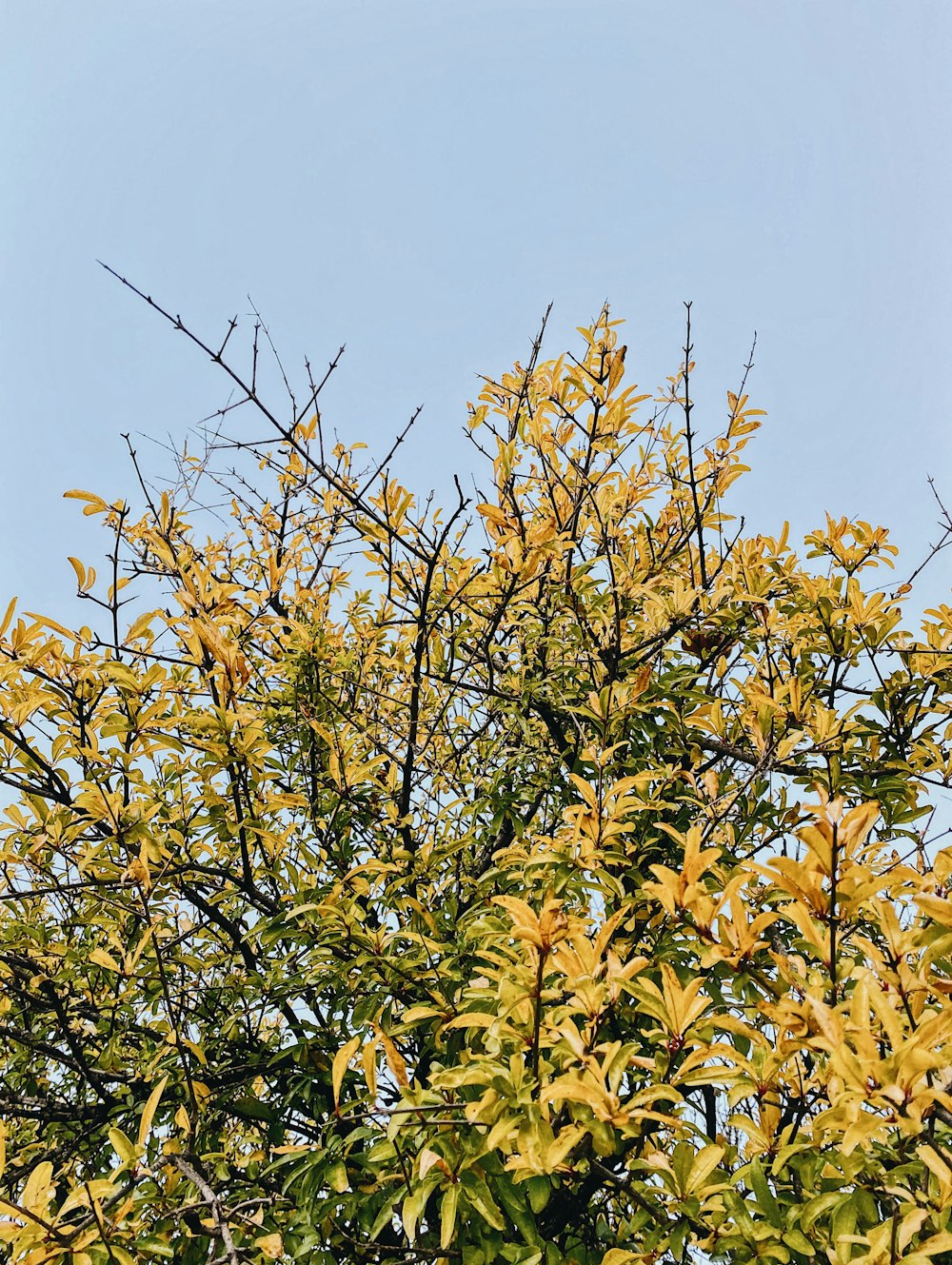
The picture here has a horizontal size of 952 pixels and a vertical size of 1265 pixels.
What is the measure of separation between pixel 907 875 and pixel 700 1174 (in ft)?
1.99

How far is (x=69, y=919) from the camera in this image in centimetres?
273

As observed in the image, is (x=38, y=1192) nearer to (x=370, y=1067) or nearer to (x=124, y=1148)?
(x=124, y=1148)

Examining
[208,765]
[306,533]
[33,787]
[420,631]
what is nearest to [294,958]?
[208,765]

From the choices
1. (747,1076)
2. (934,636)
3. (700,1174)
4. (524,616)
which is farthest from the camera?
(524,616)

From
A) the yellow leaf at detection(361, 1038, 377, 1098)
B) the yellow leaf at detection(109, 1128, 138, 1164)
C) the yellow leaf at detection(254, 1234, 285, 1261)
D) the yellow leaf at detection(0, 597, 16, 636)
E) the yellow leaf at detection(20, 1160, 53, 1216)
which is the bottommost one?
the yellow leaf at detection(254, 1234, 285, 1261)

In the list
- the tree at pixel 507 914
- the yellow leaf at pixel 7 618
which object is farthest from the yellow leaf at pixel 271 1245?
the yellow leaf at pixel 7 618

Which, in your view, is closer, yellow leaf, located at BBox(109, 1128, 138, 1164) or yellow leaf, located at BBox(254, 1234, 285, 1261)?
yellow leaf, located at BBox(254, 1234, 285, 1261)

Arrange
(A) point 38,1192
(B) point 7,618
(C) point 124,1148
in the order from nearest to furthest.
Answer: (A) point 38,1192 → (C) point 124,1148 → (B) point 7,618

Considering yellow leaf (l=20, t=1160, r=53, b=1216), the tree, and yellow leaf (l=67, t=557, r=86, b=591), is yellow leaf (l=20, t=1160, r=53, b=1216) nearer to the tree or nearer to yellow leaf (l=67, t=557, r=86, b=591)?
the tree

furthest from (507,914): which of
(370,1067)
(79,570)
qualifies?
(79,570)

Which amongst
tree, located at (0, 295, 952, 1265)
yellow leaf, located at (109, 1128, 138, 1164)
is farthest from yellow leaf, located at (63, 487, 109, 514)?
yellow leaf, located at (109, 1128, 138, 1164)

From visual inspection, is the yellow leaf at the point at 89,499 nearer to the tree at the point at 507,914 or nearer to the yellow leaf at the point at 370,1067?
the tree at the point at 507,914

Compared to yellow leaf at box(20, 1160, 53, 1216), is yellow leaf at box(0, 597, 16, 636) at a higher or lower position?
higher

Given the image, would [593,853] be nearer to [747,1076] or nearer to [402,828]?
[747,1076]
